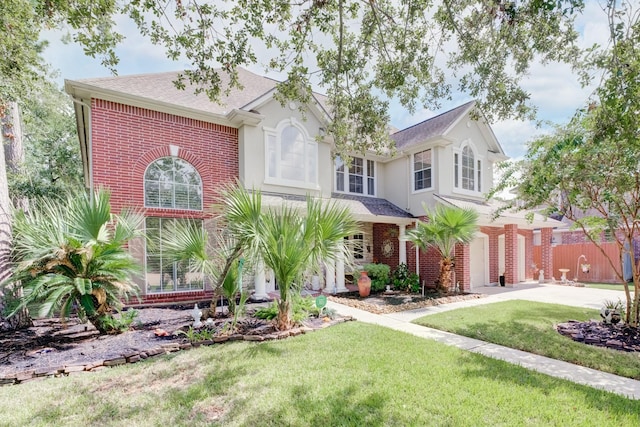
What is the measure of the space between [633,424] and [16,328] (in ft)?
34.2

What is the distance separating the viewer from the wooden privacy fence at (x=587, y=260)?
16703mm

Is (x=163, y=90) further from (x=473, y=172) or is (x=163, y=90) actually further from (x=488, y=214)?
(x=473, y=172)

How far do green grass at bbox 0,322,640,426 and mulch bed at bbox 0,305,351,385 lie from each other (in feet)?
1.06

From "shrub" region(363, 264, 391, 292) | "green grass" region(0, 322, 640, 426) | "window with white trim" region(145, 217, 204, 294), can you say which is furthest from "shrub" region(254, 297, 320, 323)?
"shrub" region(363, 264, 391, 292)

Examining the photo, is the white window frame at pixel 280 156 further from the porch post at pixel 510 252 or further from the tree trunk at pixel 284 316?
the porch post at pixel 510 252

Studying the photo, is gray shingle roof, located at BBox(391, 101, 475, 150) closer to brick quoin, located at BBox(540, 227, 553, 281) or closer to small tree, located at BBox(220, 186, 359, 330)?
brick quoin, located at BBox(540, 227, 553, 281)

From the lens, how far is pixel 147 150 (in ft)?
31.4

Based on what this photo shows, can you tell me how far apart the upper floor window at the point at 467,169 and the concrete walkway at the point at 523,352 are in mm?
4818

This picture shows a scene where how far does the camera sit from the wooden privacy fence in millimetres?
16703

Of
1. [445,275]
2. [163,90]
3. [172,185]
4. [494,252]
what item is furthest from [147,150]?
[494,252]

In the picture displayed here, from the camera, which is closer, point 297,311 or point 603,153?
point 603,153

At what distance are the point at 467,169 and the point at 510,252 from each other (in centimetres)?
424

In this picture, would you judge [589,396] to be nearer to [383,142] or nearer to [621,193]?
[621,193]

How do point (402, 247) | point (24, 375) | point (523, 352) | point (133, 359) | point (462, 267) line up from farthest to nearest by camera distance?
point (402, 247) → point (462, 267) → point (523, 352) → point (133, 359) → point (24, 375)
